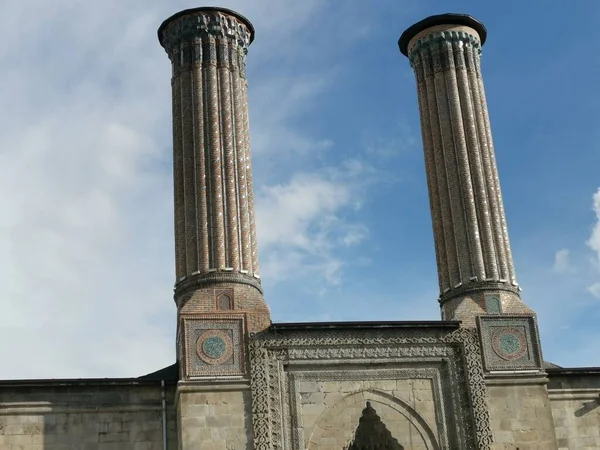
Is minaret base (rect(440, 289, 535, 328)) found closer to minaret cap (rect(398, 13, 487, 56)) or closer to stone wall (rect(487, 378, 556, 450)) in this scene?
stone wall (rect(487, 378, 556, 450))

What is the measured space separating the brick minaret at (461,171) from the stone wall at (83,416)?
5491 mm

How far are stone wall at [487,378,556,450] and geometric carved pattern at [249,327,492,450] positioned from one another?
186 millimetres

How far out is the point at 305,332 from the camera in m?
15.7

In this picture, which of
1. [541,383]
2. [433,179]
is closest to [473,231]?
[433,179]

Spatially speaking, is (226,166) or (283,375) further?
(226,166)

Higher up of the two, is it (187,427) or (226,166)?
(226,166)

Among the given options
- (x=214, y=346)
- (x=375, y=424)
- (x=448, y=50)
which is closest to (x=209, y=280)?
(x=214, y=346)

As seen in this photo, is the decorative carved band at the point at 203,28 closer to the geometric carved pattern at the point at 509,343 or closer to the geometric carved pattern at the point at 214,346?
the geometric carved pattern at the point at 214,346

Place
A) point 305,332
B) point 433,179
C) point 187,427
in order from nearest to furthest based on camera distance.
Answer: point 187,427, point 305,332, point 433,179

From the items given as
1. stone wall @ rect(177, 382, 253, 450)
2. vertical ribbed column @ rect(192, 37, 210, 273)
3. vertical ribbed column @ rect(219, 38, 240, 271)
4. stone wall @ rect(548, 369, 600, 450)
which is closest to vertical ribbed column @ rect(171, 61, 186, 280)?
vertical ribbed column @ rect(192, 37, 210, 273)

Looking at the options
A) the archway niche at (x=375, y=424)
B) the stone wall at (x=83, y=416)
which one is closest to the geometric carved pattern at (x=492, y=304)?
the archway niche at (x=375, y=424)

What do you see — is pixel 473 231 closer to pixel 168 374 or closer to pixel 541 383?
pixel 541 383

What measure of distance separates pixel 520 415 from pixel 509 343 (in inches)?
50.5

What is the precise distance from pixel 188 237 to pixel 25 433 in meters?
4.13
